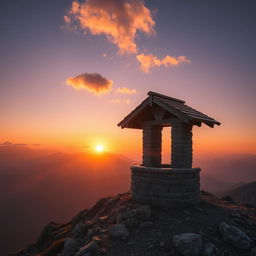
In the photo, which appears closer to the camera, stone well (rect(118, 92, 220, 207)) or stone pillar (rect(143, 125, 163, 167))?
stone well (rect(118, 92, 220, 207))

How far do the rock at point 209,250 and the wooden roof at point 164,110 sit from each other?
543 cm

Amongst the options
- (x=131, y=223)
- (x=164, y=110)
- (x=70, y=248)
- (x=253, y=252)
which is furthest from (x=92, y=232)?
(x=164, y=110)

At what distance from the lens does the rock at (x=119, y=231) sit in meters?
8.12

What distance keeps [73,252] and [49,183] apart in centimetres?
18663

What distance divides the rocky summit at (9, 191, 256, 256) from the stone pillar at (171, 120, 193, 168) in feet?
7.52

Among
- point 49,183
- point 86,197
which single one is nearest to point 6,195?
point 49,183

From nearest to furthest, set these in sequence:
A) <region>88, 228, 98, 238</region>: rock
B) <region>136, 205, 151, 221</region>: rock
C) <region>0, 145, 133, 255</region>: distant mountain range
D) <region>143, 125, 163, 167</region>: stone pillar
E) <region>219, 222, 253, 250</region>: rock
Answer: <region>219, 222, 253, 250</region>: rock, <region>88, 228, 98, 238</region>: rock, <region>136, 205, 151, 221</region>: rock, <region>143, 125, 163, 167</region>: stone pillar, <region>0, 145, 133, 255</region>: distant mountain range

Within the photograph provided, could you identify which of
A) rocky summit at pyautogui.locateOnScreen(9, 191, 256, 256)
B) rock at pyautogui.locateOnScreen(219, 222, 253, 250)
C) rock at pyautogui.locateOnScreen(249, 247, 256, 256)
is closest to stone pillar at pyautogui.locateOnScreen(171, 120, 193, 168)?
rocky summit at pyautogui.locateOnScreen(9, 191, 256, 256)

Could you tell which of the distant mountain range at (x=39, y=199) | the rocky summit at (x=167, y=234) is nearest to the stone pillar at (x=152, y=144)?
the rocky summit at (x=167, y=234)

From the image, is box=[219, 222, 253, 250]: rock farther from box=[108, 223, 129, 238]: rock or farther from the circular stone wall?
box=[108, 223, 129, 238]: rock

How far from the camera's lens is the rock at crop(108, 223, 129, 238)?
812 cm

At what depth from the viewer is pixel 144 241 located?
7.63 metres

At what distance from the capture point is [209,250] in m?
6.77

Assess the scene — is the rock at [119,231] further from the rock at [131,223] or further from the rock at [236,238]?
the rock at [236,238]
